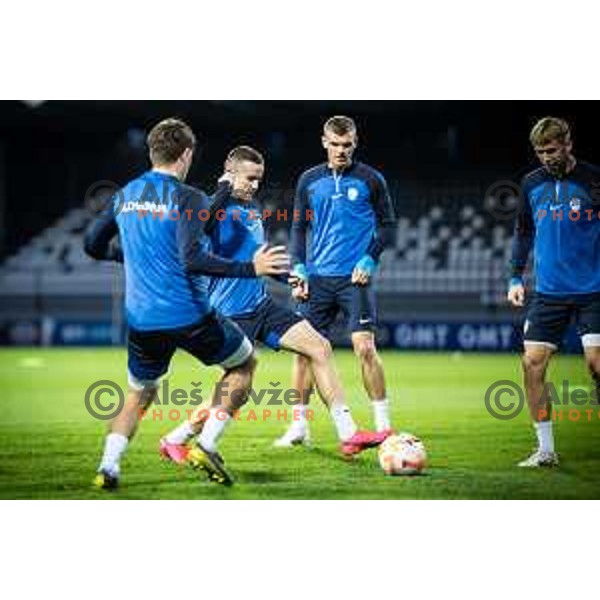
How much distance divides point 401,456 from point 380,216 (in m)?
1.22

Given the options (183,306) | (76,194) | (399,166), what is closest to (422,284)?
(399,166)

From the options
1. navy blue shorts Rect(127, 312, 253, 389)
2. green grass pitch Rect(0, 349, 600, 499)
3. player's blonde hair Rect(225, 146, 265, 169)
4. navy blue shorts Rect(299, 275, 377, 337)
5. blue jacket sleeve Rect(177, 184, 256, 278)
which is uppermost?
player's blonde hair Rect(225, 146, 265, 169)

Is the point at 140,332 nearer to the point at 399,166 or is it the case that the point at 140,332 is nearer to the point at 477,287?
the point at 399,166

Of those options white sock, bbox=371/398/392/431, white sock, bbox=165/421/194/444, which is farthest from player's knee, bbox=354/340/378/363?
white sock, bbox=165/421/194/444

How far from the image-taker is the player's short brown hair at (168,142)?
609 centimetres

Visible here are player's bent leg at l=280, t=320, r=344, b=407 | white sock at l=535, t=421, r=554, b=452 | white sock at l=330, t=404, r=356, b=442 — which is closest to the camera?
player's bent leg at l=280, t=320, r=344, b=407

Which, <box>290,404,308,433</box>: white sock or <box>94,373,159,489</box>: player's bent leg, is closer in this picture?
<box>94,373,159,489</box>: player's bent leg

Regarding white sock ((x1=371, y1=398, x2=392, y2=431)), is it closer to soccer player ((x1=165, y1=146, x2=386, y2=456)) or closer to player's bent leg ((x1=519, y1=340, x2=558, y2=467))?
soccer player ((x1=165, y1=146, x2=386, y2=456))

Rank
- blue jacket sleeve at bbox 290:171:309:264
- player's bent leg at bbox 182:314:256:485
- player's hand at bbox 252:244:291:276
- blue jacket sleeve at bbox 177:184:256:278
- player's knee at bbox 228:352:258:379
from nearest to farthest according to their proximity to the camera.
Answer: player's hand at bbox 252:244:291:276, blue jacket sleeve at bbox 177:184:256:278, player's bent leg at bbox 182:314:256:485, player's knee at bbox 228:352:258:379, blue jacket sleeve at bbox 290:171:309:264

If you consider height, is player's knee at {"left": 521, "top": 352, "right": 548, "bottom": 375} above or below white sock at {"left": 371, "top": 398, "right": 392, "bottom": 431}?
above

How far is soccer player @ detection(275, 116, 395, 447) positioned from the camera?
22.2ft

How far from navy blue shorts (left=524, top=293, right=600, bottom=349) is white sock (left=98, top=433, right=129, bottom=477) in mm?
2073
